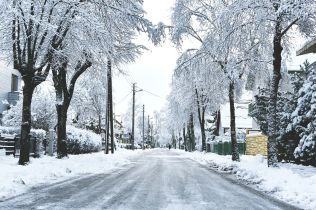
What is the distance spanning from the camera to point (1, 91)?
36312 mm

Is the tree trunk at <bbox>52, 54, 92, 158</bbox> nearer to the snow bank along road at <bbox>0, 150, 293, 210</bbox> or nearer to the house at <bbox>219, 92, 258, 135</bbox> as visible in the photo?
the snow bank along road at <bbox>0, 150, 293, 210</bbox>

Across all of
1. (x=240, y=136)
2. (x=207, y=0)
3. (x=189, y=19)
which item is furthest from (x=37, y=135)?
(x=240, y=136)

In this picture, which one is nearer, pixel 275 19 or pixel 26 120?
pixel 275 19

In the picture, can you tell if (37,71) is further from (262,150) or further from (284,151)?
(262,150)

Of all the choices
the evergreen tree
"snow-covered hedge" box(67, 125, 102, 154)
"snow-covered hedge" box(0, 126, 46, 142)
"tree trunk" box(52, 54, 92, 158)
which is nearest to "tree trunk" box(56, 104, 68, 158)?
"tree trunk" box(52, 54, 92, 158)

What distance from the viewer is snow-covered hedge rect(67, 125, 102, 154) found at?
3045cm

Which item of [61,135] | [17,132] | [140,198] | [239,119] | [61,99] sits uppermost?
[239,119]

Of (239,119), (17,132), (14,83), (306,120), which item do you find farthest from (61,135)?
(239,119)

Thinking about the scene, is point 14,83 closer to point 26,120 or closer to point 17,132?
point 17,132

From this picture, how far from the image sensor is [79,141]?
31938 millimetres

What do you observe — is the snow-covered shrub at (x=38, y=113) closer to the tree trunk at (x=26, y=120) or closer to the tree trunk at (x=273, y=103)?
the tree trunk at (x=26, y=120)

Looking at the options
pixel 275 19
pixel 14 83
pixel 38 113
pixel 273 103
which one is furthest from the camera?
pixel 14 83

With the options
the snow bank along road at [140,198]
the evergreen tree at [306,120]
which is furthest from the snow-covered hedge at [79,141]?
the snow bank along road at [140,198]

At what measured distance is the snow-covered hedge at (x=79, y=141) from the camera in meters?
30.5
